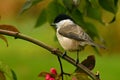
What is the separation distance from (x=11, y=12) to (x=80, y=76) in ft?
31.7

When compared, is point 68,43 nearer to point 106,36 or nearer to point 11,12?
point 106,36

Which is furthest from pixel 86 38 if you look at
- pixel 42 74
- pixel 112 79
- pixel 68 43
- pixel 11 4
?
pixel 11 4

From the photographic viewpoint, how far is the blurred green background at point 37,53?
8633 millimetres

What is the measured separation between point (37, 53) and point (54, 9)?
792 cm

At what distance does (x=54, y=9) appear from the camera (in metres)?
2.37

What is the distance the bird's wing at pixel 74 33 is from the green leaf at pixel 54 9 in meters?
0.28

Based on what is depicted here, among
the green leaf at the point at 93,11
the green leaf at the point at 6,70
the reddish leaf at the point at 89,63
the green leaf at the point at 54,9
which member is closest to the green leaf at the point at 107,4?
the green leaf at the point at 93,11

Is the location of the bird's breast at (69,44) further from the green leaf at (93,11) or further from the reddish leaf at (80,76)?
the reddish leaf at (80,76)

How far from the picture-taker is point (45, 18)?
2455 millimetres

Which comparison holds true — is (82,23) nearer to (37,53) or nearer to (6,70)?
(6,70)

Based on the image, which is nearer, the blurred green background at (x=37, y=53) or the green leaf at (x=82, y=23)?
the green leaf at (x=82, y=23)

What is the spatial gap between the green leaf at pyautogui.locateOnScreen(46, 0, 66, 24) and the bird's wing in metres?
0.28

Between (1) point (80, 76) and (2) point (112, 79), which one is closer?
(1) point (80, 76)

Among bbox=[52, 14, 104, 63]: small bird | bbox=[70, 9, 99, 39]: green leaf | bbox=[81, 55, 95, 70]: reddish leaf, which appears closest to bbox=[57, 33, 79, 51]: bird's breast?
bbox=[52, 14, 104, 63]: small bird
